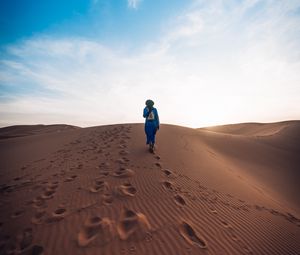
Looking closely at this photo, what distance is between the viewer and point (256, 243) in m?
3.47

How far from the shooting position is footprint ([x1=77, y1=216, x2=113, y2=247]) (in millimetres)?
2961

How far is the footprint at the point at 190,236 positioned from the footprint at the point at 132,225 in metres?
0.59

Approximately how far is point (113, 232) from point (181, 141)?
7.86 meters

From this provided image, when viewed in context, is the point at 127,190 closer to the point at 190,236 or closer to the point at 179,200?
the point at 179,200

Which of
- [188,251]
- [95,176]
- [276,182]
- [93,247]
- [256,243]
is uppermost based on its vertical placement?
[95,176]

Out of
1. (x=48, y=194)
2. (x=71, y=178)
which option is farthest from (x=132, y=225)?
(x=71, y=178)

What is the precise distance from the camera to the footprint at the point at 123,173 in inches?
216

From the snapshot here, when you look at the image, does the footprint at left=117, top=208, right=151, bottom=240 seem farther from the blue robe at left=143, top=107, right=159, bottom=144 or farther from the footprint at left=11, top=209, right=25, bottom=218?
the blue robe at left=143, top=107, right=159, bottom=144

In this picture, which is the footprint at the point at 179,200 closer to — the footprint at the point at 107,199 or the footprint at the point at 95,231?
the footprint at the point at 107,199

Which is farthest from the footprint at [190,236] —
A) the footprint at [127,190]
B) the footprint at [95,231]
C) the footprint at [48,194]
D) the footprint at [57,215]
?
the footprint at [48,194]

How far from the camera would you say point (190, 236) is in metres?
3.27

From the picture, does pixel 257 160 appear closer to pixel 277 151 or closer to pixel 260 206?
pixel 277 151

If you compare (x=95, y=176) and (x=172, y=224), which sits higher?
(x=95, y=176)

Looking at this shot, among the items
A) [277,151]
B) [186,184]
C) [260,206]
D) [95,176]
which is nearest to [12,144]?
[95,176]
